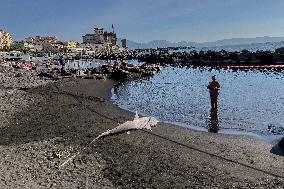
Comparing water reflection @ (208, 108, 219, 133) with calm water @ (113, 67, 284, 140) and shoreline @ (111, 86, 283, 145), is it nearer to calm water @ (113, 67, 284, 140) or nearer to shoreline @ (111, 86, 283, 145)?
calm water @ (113, 67, 284, 140)

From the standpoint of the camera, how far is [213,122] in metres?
22.4

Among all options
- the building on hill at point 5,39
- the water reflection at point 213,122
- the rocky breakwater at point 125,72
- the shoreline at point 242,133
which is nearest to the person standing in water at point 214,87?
the water reflection at point 213,122

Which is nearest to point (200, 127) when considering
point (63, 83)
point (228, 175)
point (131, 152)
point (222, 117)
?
point (222, 117)

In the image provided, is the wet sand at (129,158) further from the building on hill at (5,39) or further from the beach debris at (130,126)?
the building on hill at (5,39)

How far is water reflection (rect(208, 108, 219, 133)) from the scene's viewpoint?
2052 cm

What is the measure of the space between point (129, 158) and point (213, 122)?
9810 millimetres

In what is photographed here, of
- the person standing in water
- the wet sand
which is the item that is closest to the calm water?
the person standing in water

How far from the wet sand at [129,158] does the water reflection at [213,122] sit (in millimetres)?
1713

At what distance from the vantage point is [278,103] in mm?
29953

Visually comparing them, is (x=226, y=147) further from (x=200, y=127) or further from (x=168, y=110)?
(x=168, y=110)

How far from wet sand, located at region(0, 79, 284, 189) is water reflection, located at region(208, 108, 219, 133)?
1.71 m

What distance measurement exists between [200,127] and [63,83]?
1100 inches

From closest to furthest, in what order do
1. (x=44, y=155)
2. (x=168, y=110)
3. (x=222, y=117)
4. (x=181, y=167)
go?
(x=181, y=167) → (x=44, y=155) → (x=222, y=117) → (x=168, y=110)

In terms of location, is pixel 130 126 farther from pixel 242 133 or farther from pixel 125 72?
Answer: pixel 125 72
